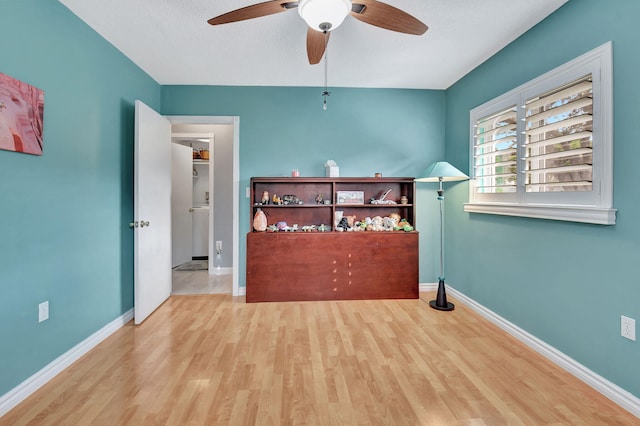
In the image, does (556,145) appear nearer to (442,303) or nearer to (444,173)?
(444,173)

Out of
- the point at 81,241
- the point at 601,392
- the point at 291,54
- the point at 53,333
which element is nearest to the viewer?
the point at 601,392

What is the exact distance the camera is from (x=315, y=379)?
185 cm

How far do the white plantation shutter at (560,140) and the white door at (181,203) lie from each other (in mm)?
4740

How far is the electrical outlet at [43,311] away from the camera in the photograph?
5.99 feet

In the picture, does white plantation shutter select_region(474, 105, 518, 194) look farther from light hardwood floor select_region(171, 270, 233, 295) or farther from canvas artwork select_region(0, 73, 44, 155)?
canvas artwork select_region(0, 73, 44, 155)

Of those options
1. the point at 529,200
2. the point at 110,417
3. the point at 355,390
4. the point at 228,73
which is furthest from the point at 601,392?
the point at 228,73

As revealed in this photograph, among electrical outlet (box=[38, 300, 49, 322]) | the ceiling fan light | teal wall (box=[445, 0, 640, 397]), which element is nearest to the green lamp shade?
teal wall (box=[445, 0, 640, 397])

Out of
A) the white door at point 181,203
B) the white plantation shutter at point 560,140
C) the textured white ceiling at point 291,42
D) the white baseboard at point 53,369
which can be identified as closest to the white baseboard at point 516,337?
the white baseboard at point 53,369

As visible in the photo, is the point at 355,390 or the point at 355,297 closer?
the point at 355,390

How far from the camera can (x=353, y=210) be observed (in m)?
3.66

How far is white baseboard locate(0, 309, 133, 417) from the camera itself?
5.26ft

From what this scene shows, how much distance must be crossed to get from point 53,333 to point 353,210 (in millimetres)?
2902

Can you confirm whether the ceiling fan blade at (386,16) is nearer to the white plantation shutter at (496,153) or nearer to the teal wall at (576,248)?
the teal wall at (576,248)

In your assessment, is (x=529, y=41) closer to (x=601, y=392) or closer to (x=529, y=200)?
(x=529, y=200)
